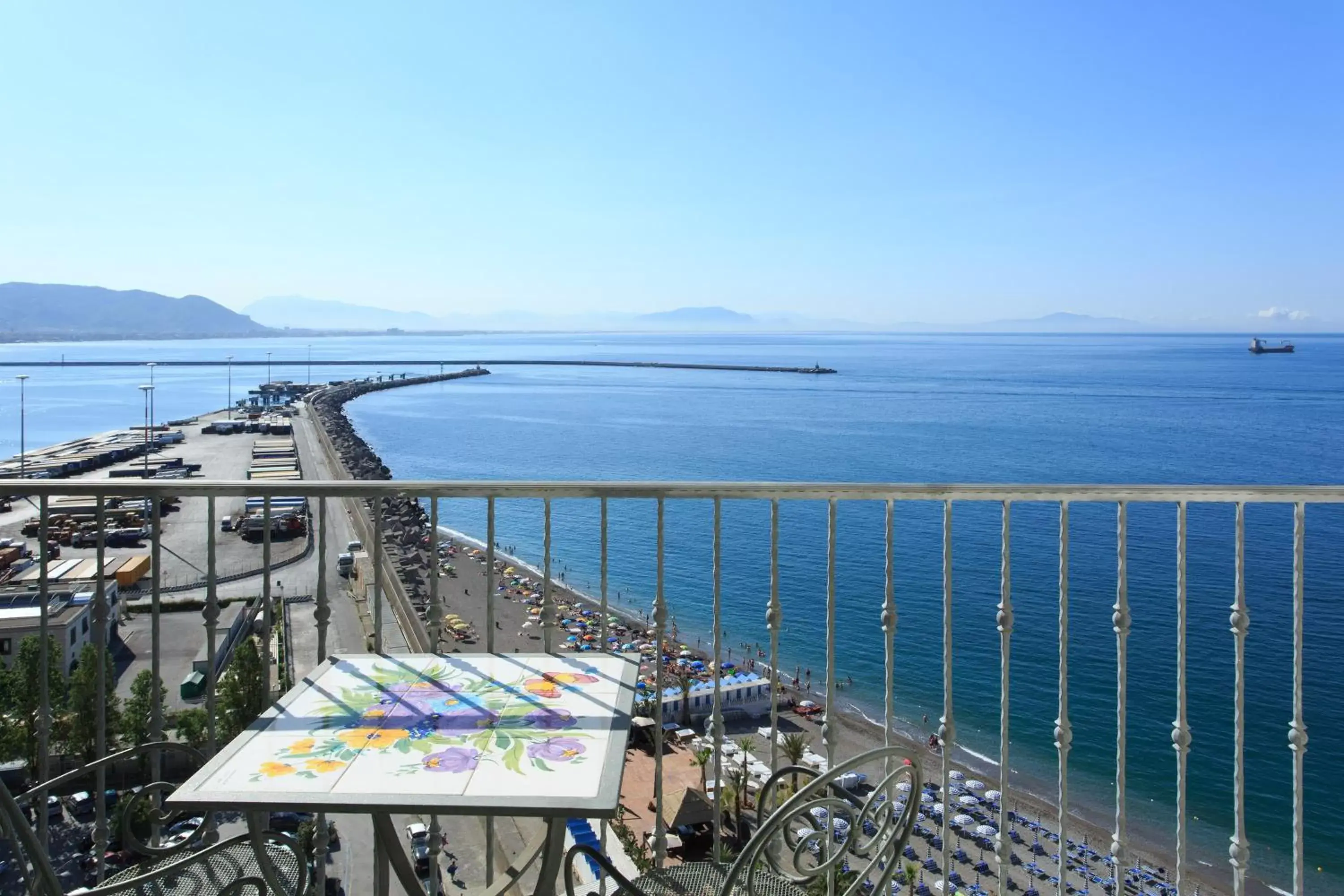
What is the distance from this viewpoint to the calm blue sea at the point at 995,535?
16188mm

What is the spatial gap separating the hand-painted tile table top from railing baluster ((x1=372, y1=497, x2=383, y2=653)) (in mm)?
272

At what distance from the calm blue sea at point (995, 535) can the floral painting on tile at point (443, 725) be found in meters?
14.5

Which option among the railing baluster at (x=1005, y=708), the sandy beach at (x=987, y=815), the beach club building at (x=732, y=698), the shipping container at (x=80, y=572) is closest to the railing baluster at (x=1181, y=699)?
the railing baluster at (x=1005, y=708)

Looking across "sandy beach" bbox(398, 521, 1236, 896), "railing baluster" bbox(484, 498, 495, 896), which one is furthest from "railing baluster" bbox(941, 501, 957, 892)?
"sandy beach" bbox(398, 521, 1236, 896)

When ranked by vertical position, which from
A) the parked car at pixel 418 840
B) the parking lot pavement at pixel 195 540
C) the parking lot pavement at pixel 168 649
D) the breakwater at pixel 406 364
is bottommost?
the parked car at pixel 418 840

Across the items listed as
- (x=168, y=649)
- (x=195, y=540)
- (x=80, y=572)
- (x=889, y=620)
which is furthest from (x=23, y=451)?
(x=889, y=620)

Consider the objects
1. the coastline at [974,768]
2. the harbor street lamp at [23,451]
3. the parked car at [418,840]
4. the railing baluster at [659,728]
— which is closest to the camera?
the railing baluster at [659,728]

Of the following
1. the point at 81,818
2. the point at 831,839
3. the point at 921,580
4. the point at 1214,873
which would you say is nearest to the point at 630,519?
the point at 921,580

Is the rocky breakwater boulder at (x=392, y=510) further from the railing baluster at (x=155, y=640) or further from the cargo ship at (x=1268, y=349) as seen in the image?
the cargo ship at (x=1268, y=349)

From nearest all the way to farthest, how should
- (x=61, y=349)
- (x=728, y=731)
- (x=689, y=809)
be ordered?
1. (x=689, y=809)
2. (x=728, y=731)
3. (x=61, y=349)

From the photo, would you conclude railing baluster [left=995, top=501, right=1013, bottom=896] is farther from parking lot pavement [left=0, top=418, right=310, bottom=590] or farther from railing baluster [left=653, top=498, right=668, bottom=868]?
parking lot pavement [left=0, top=418, right=310, bottom=590]

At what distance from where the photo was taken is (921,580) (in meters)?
23.4

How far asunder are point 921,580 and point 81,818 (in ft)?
62.2

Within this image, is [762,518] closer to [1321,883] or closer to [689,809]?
[1321,883]
